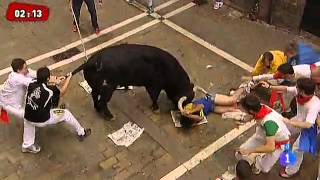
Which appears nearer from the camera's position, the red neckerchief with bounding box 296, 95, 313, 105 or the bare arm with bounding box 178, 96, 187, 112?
the red neckerchief with bounding box 296, 95, 313, 105

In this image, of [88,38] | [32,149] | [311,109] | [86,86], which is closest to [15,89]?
[32,149]

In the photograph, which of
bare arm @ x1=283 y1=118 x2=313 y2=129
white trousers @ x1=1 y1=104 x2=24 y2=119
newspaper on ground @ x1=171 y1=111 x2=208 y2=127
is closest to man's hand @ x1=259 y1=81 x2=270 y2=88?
newspaper on ground @ x1=171 y1=111 x2=208 y2=127

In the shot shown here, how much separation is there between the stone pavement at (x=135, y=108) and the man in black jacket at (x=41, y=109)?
33cm

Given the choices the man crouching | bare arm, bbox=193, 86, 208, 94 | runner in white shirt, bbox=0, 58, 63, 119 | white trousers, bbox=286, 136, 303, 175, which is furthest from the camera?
bare arm, bbox=193, 86, 208, 94

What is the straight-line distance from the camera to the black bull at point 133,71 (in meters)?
7.24

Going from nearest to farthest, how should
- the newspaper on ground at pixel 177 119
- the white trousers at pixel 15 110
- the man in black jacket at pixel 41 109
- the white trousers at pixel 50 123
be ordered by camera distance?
the man in black jacket at pixel 41 109
the white trousers at pixel 50 123
the white trousers at pixel 15 110
the newspaper on ground at pixel 177 119

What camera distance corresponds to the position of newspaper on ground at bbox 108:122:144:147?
25.1ft

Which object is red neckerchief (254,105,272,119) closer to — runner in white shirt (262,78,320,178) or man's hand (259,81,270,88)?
runner in white shirt (262,78,320,178)

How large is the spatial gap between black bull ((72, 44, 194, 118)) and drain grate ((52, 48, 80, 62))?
1840 mm

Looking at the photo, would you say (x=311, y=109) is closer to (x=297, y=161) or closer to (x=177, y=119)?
(x=297, y=161)

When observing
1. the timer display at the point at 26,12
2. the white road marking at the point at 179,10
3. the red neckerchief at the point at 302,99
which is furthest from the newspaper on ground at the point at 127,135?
the timer display at the point at 26,12

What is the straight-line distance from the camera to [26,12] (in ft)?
34.1

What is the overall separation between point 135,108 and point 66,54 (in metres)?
2.03

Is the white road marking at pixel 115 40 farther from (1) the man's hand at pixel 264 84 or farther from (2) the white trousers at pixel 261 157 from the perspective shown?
(2) the white trousers at pixel 261 157
